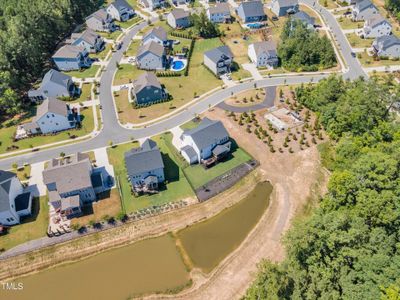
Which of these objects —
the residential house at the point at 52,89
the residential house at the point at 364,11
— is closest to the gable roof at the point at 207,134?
the residential house at the point at 52,89

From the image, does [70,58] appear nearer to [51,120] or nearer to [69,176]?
[51,120]

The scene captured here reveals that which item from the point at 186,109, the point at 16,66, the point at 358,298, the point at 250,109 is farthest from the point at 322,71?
the point at 16,66

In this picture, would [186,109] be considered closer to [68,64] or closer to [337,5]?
[68,64]

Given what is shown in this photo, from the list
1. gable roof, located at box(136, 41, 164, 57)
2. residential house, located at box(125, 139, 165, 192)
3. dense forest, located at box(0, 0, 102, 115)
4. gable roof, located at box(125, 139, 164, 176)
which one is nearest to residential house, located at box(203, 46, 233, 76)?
gable roof, located at box(136, 41, 164, 57)

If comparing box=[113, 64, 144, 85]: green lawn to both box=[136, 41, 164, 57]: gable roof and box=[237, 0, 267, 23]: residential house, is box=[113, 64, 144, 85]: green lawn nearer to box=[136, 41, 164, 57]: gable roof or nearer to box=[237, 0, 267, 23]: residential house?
box=[136, 41, 164, 57]: gable roof

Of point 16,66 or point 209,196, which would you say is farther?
point 16,66

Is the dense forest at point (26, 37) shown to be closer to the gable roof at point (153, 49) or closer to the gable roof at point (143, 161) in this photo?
the gable roof at point (153, 49)

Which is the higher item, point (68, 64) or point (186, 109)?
point (68, 64)
